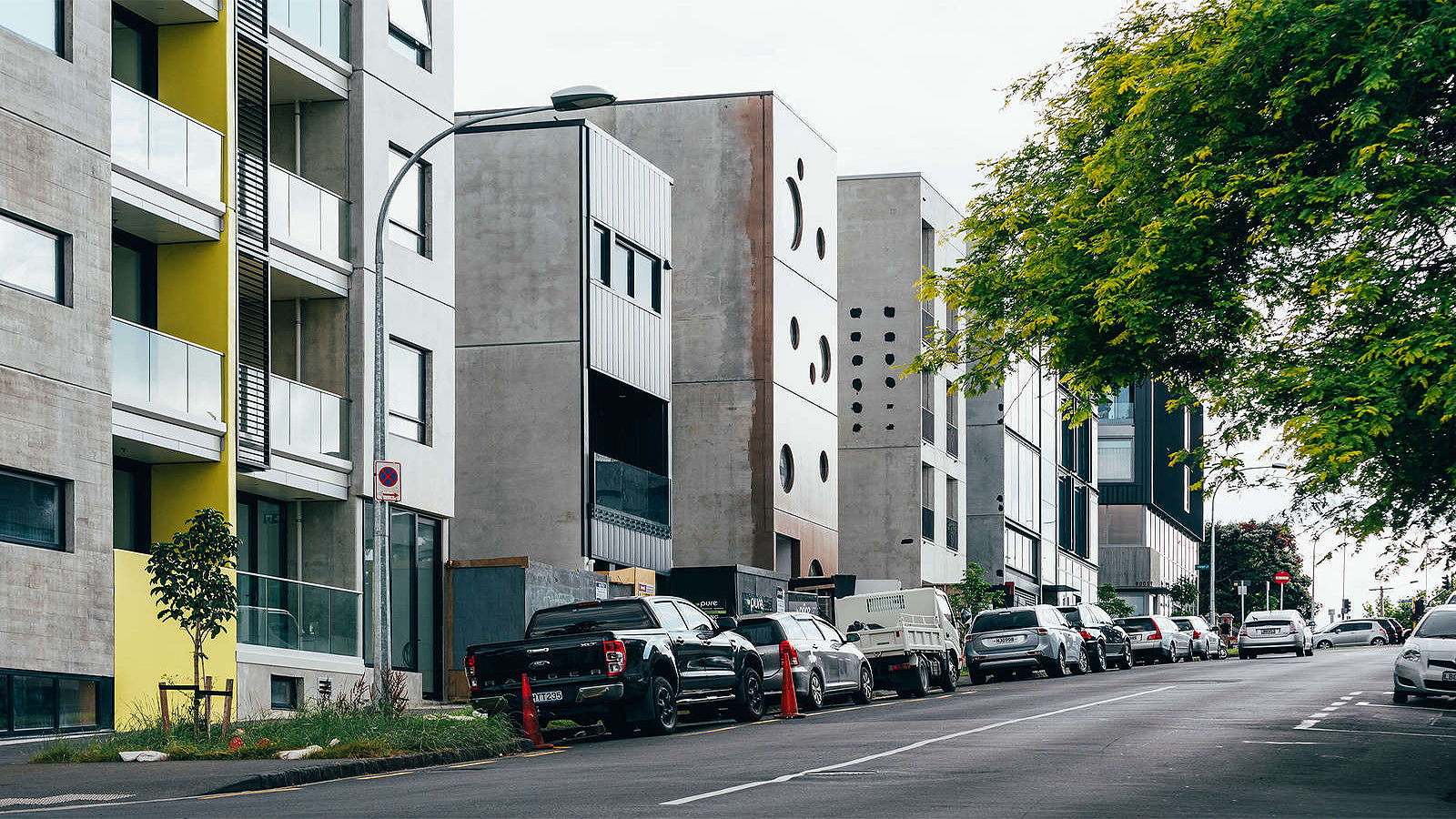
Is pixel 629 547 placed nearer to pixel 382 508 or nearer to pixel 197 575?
pixel 382 508

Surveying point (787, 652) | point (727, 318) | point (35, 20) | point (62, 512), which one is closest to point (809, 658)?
point (787, 652)

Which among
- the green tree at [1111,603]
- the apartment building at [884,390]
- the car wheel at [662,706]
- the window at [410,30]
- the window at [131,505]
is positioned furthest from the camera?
the green tree at [1111,603]

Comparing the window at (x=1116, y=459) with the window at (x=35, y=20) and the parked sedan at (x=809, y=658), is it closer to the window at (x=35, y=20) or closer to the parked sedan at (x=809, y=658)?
the parked sedan at (x=809, y=658)

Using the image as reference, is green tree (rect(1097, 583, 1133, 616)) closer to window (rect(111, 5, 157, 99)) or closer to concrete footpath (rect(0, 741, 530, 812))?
window (rect(111, 5, 157, 99))

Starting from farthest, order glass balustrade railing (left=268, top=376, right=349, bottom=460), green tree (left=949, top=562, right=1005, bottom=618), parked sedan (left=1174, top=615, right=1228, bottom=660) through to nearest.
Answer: green tree (left=949, top=562, right=1005, bottom=618) < parked sedan (left=1174, top=615, right=1228, bottom=660) < glass balustrade railing (left=268, top=376, right=349, bottom=460)

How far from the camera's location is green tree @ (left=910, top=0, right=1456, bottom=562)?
1738cm

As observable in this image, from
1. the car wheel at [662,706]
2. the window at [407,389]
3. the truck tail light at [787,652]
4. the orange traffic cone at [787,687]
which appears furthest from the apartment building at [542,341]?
the car wheel at [662,706]

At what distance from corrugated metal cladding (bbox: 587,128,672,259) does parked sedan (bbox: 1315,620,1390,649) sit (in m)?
50.8

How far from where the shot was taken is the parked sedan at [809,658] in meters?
27.8

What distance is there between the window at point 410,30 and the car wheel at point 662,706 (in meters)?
14.3

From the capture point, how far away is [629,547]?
40000 mm

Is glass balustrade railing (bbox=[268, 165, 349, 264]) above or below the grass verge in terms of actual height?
above

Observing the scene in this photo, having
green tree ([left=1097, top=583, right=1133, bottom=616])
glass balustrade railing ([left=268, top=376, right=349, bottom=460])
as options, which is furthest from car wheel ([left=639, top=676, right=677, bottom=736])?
green tree ([left=1097, top=583, right=1133, bottom=616])

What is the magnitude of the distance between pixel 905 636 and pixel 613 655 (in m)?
12.2
